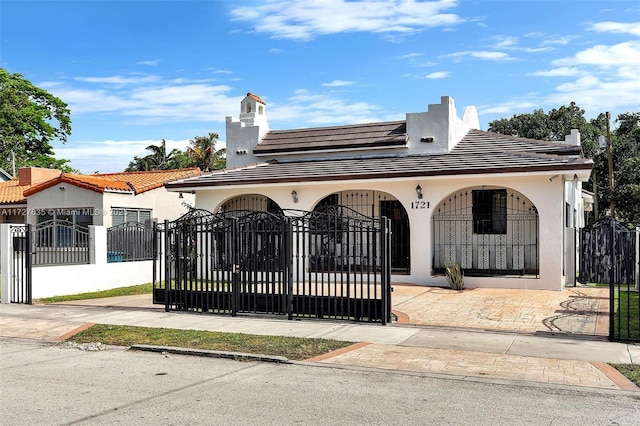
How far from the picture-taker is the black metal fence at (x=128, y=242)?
1856 centimetres

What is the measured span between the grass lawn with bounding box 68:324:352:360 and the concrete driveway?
2.79 m

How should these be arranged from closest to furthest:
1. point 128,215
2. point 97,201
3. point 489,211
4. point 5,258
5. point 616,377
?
1. point 616,377
2. point 5,258
3. point 489,211
4. point 97,201
5. point 128,215

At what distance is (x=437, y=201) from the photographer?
17.8 m

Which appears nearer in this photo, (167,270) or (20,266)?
(167,270)

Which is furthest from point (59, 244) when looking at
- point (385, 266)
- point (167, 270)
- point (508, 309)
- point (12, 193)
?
point (12, 193)

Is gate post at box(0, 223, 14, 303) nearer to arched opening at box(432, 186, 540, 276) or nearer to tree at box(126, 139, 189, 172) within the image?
arched opening at box(432, 186, 540, 276)

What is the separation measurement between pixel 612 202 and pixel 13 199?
97.6 ft

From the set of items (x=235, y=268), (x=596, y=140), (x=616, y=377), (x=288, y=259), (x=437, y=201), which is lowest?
(x=616, y=377)

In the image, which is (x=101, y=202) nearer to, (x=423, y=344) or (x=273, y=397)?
(x=423, y=344)

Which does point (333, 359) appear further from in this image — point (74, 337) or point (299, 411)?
point (74, 337)

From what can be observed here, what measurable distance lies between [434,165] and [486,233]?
9.57 ft

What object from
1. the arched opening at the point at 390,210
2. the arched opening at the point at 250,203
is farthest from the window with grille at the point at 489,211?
the arched opening at the point at 250,203

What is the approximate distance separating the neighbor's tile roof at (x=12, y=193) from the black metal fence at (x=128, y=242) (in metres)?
10.6

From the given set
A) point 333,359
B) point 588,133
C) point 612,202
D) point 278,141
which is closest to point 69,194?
point 278,141
